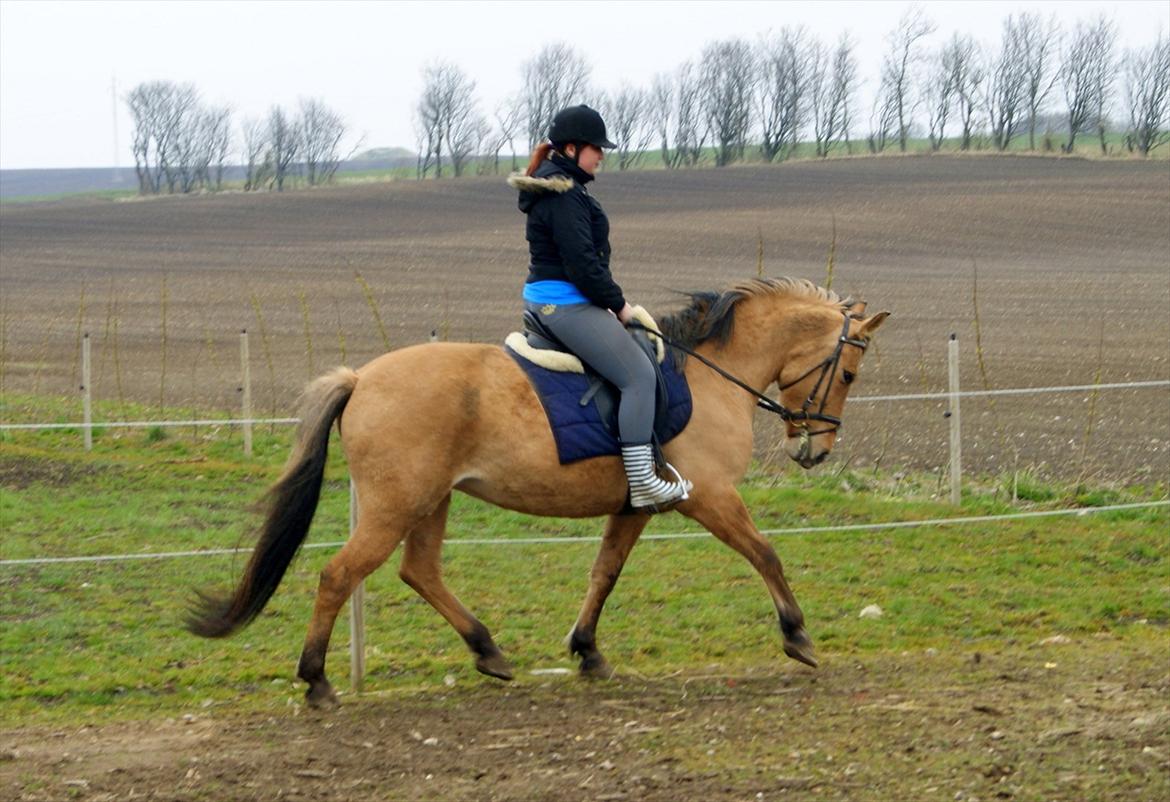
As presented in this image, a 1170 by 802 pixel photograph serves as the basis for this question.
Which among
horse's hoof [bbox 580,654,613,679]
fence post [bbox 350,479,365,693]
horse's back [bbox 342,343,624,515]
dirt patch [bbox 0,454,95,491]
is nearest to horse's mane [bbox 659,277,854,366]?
horse's back [bbox 342,343,624,515]

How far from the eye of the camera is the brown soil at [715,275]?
1603 cm

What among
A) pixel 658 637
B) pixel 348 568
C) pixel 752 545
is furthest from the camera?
pixel 658 637

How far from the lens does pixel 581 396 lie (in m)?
6.74

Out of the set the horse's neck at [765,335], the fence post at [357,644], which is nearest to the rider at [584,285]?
the horse's neck at [765,335]

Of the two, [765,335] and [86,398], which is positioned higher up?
[765,335]

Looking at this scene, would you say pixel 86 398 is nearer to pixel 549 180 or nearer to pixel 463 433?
pixel 463 433

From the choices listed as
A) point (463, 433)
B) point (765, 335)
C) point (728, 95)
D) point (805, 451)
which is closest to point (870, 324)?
point (765, 335)

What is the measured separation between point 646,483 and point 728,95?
2594 inches

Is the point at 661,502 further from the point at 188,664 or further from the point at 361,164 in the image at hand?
the point at 361,164

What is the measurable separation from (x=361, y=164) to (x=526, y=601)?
123 m

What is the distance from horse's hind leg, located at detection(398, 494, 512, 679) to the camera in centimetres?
696

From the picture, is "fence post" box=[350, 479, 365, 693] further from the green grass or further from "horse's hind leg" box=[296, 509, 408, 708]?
"horse's hind leg" box=[296, 509, 408, 708]

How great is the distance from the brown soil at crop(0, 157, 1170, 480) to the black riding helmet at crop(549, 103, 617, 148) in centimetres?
187

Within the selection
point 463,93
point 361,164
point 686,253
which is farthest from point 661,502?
point 361,164
